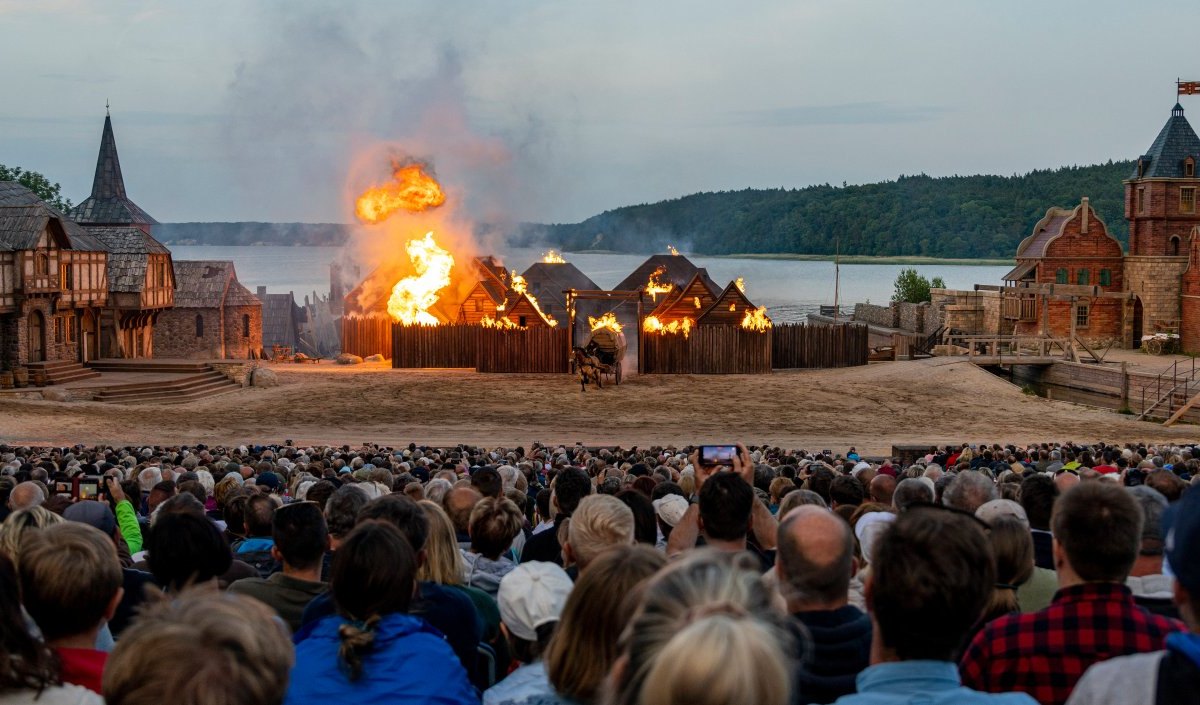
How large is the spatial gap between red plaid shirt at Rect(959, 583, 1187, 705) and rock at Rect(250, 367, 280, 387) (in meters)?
39.9

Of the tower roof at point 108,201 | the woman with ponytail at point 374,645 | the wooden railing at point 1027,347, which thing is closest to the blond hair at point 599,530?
the woman with ponytail at point 374,645

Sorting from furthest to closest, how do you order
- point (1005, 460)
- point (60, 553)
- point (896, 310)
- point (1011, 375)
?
point (896, 310), point (1011, 375), point (1005, 460), point (60, 553)

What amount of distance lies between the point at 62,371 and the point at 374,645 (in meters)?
39.4

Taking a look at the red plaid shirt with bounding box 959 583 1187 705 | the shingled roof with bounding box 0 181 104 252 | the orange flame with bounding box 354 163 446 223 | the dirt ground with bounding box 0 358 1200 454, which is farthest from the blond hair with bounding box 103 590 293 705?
the orange flame with bounding box 354 163 446 223

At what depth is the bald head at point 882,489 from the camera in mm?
9906

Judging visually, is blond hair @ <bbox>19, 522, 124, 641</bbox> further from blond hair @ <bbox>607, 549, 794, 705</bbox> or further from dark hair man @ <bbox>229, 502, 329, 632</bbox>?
blond hair @ <bbox>607, 549, 794, 705</bbox>

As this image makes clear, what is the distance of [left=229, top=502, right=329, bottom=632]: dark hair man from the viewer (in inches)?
219

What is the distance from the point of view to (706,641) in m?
2.60

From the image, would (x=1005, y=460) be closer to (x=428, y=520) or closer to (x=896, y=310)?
(x=428, y=520)

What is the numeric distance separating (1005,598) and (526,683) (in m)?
2.09

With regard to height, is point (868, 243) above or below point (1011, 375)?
above

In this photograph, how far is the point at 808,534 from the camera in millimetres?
4262

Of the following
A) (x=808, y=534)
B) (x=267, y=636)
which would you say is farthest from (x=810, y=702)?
(x=267, y=636)

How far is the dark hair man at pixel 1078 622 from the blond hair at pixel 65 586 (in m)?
2.94
